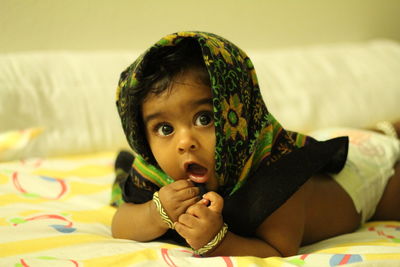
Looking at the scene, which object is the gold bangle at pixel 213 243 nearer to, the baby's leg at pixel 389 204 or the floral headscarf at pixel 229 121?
the floral headscarf at pixel 229 121

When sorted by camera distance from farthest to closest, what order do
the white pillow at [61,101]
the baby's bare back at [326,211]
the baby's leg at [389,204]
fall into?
the white pillow at [61,101] < the baby's leg at [389,204] < the baby's bare back at [326,211]

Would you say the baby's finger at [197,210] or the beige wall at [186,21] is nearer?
the baby's finger at [197,210]

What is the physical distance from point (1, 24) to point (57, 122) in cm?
47

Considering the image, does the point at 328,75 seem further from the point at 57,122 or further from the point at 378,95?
the point at 57,122

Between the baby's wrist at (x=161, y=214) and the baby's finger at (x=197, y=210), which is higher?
the baby's finger at (x=197, y=210)

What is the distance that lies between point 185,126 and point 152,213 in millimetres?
196

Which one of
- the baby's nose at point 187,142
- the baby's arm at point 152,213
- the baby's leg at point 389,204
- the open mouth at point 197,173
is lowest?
the baby's leg at point 389,204

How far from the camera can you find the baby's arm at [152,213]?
87 cm

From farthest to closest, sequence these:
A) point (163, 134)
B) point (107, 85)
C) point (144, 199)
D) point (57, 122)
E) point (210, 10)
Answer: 1. point (210, 10)
2. point (107, 85)
3. point (57, 122)
4. point (144, 199)
5. point (163, 134)

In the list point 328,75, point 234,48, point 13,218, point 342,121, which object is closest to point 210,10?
point 328,75

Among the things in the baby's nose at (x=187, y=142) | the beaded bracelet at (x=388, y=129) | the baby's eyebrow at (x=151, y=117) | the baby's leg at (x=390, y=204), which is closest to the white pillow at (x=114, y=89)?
the beaded bracelet at (x=388, y=129)

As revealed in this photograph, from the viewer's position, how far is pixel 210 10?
215cm

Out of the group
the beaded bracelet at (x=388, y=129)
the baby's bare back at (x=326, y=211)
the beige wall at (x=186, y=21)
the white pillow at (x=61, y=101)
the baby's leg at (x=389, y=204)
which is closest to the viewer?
the baby's bare back at (x=326, y=211)

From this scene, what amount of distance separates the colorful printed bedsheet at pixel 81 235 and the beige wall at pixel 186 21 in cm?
64
